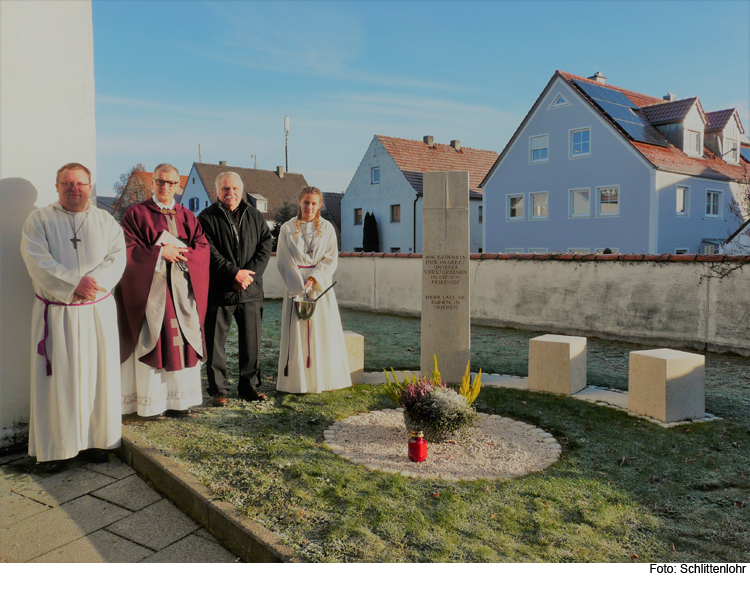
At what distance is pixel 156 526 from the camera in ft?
12.3

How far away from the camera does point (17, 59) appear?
5.07 metres

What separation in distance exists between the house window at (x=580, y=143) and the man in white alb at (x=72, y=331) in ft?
90.2

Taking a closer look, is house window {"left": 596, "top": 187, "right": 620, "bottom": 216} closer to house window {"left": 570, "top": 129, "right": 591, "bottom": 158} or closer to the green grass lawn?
house window {"left": 570, "top": 129, "right": 591, "bottom": 158}

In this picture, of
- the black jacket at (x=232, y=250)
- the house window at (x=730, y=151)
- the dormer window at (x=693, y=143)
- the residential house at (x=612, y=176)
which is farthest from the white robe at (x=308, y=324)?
the house window at (x=730, y=151)

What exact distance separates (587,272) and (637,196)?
1701 cm

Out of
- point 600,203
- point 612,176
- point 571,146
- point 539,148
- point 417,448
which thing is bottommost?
point 417,448

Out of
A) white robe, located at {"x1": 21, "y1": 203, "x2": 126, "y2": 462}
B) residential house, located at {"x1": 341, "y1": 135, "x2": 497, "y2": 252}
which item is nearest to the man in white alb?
white robe, located at {"x1": 21, "y1": 203, "x2": 126, "y2": 462}

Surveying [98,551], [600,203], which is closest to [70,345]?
[98,551]

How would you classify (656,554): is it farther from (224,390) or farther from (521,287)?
(521,287)

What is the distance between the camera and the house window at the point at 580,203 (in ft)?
95.5

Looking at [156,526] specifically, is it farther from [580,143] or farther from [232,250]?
[580,143]

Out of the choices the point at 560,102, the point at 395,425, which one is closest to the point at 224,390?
the point at 395,425

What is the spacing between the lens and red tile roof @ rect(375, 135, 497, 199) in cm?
3816

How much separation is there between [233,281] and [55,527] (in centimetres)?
313
